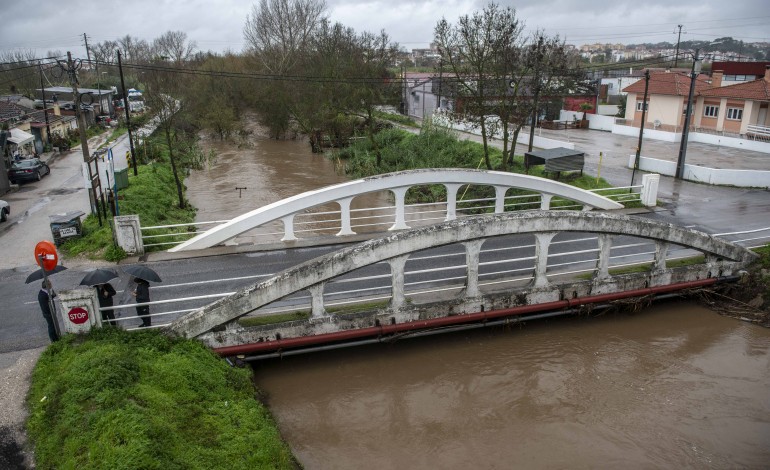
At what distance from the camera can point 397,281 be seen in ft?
37.1

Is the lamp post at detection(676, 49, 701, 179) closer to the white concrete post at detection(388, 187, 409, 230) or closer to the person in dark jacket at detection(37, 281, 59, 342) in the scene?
the white concrete post at detection(388, 187, 409, 230)

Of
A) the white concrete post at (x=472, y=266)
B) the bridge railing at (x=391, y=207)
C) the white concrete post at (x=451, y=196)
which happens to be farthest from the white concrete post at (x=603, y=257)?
the white concrete post at (x=451, y=196)

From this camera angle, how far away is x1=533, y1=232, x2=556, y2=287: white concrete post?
12.1 m

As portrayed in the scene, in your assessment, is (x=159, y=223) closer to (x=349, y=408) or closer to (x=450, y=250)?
(x=450, y=250)

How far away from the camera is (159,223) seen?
19797 millimetres

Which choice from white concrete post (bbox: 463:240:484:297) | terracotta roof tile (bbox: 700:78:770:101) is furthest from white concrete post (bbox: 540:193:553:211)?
terracotta roof tile (bbox: 700:78:770:101)

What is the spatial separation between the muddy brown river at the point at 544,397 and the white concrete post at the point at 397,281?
1.12 metres

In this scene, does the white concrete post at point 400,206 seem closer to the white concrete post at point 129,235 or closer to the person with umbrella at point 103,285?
the white concrete post at point 129,235

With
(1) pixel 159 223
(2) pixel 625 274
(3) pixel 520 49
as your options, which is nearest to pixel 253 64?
(3) pixel 520 49

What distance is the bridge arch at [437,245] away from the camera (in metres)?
10.3

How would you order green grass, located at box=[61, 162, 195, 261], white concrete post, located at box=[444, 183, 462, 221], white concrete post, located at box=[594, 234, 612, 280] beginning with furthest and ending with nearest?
1. white concrete post, located at box=[444, 183, 462, 221]
2. green grass, located at box=[61, 162, 195, 261]
3. white concrete post, located at box=[594, 234, 612, 280]

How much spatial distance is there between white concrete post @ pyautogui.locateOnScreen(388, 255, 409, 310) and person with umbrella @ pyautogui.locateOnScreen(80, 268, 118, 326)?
16.5ft

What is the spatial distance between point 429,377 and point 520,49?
20.6 m

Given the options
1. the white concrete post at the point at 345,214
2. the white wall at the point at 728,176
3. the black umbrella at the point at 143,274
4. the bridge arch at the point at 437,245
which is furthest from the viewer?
the white wall at the point at 728,176
